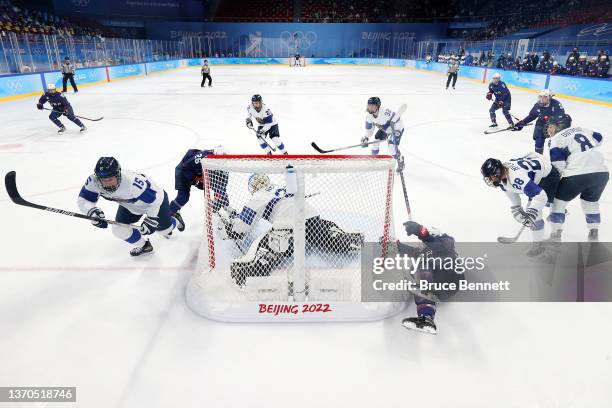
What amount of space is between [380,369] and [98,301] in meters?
1.98

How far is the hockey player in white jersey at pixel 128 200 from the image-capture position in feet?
8.67

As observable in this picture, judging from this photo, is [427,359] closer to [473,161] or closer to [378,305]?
[378,305]

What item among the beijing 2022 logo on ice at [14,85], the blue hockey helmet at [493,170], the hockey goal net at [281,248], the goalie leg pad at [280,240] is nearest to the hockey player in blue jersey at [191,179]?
the hockey goal net at [281,248]

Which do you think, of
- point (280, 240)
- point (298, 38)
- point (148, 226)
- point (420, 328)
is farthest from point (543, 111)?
point (298, 38)

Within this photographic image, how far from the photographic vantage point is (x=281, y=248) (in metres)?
2.67

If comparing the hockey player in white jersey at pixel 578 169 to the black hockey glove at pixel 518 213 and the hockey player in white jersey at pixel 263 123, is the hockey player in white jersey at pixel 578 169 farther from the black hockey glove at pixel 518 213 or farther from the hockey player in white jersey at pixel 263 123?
the hockey player in white jersey at pixel 263 123

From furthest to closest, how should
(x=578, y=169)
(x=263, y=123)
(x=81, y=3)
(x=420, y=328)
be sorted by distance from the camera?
1. (x=81, y=3)
2. (x=263, y=123)
3. (x=578, y=169)
4. (x=420, y=328)

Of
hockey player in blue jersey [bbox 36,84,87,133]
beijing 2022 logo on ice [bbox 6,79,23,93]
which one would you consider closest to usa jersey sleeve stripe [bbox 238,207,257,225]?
hockey player in blue jersey [bbox 36,84,87,133]

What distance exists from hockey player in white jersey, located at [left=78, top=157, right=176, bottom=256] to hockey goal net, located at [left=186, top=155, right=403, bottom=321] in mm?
448

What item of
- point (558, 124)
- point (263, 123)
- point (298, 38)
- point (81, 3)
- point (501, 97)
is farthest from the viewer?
point (298, 38)

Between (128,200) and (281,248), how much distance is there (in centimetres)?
127

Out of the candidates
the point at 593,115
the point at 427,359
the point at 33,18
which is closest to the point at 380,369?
the point at 427,359

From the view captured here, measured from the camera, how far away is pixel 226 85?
15.5m

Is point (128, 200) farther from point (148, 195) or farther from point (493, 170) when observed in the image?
point (493, 170)
